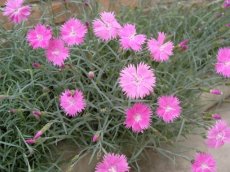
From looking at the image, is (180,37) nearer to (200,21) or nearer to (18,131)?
(200,21)

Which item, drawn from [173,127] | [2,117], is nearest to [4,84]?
[2,117]

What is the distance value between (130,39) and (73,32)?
21cm

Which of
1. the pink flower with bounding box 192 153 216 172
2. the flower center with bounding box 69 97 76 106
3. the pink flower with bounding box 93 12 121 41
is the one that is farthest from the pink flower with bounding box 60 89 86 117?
the pink flower with bounding box 192 153 216 172

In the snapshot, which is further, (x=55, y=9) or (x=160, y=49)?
(x=55, y=9)

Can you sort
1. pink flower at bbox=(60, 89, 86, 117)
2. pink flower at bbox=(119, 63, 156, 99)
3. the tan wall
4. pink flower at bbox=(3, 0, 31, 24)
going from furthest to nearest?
the tan wall < pink flower at bbox=(3, 0, 31, 24) < pink flower at bbox=(60, 89, 86, 117) < pink flower at bbox=(119, 63, 156, 99)

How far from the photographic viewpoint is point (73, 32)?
163 cm

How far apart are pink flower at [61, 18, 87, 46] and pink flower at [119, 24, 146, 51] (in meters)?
0.14

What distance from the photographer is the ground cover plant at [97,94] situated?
5.18 ft

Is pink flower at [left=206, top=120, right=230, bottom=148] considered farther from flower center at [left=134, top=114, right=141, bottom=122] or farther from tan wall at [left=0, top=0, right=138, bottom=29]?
tan wall at [left=0, top=0, right=138, bottom=29]

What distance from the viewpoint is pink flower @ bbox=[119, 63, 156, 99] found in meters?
1.46

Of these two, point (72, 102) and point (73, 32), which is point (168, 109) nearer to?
point (72, 102)

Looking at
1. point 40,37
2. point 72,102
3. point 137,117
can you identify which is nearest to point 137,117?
point 137,117

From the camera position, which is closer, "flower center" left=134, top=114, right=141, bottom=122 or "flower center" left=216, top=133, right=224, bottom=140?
"flower center" left=134, top=114, right=141, bottom=122

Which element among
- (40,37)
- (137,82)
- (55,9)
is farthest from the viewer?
(55,9)
